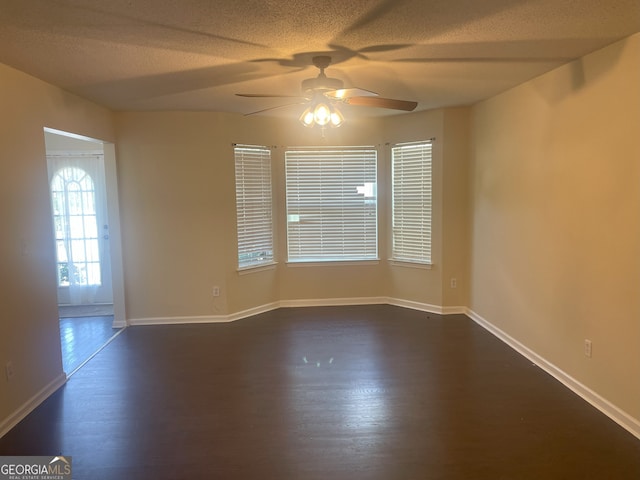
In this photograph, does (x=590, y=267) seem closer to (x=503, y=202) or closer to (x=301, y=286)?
(x=503, y=202)

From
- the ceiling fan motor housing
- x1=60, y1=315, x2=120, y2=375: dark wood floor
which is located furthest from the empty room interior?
x1=60, y1=315, x2=120, y2=375: dark wood floor

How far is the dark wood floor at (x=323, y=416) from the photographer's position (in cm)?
241

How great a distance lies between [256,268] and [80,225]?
259 cm

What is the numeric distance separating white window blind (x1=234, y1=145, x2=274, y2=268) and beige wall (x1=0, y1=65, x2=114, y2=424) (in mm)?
2020

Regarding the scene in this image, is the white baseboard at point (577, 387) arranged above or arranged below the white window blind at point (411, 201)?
below

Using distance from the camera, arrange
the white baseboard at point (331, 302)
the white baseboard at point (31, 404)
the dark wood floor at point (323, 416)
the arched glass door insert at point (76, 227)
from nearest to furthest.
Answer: the dark wood floor at point (323, 416)
the white baseboard at point (31, 404)
the white baseboard at point (331, 302)
the arched glass door insert at point (76, 227)

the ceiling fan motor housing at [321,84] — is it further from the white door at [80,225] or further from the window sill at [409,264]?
the white door at [80,225]

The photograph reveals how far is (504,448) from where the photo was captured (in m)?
2.54

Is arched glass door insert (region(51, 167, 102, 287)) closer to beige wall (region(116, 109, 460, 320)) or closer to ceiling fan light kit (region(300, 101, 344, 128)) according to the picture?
beige wall (region(116, 109, 460, 320))

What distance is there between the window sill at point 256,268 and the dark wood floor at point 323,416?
1003 millimetres

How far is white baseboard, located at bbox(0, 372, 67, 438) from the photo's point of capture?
2.82m

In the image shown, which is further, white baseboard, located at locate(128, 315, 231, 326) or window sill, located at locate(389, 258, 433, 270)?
window sill, located at locate(389, 258, 433, 270)

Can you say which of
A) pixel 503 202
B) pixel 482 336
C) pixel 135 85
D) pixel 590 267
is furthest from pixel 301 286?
pixel 590 267

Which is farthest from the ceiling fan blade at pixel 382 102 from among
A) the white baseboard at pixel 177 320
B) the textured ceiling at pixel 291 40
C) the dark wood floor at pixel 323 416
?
the white baseboard at pixel 177 320
